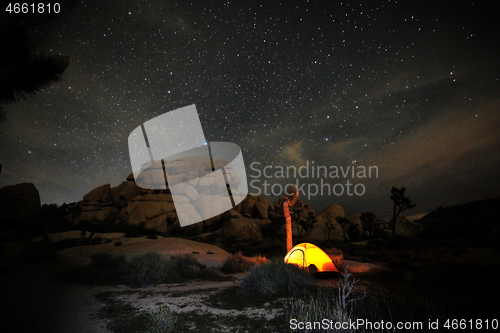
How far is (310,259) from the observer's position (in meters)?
12.1

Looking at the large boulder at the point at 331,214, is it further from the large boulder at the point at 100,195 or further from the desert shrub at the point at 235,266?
the large boulder at the point at 100,195

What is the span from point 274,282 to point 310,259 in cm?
464

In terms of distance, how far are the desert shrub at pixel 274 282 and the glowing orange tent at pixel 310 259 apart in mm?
2748

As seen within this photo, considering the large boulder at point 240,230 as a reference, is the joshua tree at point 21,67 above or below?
above

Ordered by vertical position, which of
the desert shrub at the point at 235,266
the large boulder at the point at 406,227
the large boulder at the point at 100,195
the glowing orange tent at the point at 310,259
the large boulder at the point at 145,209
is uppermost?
the large boulder at the point at 100,195

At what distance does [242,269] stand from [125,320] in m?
9.19

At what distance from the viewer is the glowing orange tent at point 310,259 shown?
1190cm

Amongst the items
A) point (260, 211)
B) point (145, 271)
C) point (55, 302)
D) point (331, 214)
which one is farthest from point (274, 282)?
point (331, 214)

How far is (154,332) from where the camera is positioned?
4824 mm

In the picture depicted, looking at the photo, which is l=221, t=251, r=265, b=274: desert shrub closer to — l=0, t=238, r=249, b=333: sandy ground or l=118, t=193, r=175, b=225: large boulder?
l=0, t=238, r=249, b=333: sandy ground

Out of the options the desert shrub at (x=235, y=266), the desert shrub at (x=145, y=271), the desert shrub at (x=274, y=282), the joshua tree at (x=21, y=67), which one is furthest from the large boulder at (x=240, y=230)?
the joshua tree at (x=21, y=67)

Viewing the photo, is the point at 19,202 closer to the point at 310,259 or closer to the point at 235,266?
the point at 235,266

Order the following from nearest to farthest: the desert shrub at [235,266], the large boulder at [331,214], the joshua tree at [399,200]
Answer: the desert shrub at [235,266]
the joshua tree at [399,200]
the large boulder at [331,214]

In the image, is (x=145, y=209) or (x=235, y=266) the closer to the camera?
(x=235, y=266)
